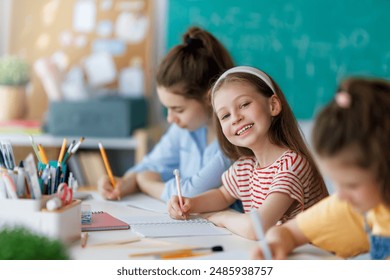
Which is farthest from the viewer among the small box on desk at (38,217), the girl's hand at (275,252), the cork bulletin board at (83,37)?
the cork bulletin board at (83,37)

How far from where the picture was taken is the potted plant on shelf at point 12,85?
10.4ft

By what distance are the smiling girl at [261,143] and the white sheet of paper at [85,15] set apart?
202cm

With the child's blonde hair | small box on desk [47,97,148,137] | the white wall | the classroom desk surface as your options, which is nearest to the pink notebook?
the classroom desk surface

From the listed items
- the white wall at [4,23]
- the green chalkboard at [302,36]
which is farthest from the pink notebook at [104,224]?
the white wall at [4,23]

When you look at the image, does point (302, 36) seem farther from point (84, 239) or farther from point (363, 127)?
point (363, 127)

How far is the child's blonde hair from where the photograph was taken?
0.88 m

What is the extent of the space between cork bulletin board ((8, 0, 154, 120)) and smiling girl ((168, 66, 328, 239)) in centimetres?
189

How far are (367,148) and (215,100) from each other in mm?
587

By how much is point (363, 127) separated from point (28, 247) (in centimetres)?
49

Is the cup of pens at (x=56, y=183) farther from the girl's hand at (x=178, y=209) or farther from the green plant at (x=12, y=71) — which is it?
the green plant at (x=12, y=71)

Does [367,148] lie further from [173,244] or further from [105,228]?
[105,228]

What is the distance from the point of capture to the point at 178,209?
4.56 feet

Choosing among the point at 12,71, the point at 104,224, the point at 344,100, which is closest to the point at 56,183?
the point at 104,224
